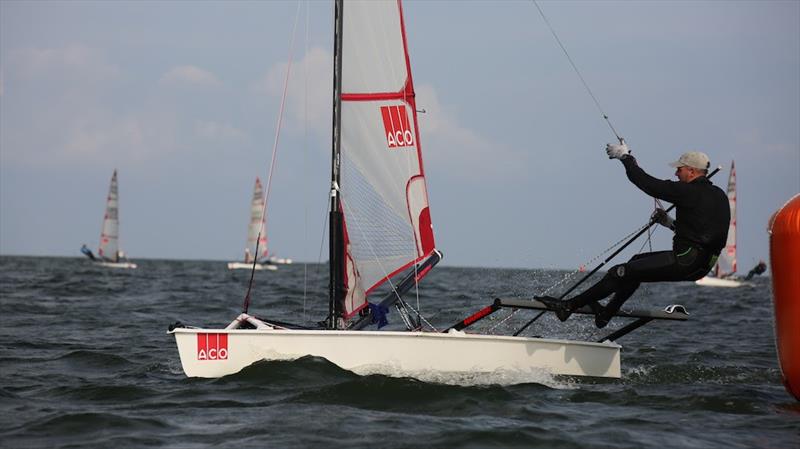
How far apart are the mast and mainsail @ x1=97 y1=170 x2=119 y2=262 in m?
54.9

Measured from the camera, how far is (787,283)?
806 centimetres

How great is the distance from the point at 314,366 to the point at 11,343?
18.8 feet

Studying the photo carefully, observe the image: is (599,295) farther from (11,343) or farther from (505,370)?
(11,343)

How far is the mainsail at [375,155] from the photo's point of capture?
9805 mm

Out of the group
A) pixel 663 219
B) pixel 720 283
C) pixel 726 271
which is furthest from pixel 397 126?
pixel 726 271

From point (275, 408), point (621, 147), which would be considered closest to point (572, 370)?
point (621, 147)

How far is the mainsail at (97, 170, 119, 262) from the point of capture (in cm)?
6243

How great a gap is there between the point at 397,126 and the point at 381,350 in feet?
8.07

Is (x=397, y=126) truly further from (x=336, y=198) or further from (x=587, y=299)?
(x=587, y=299)

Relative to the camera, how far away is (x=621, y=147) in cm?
846

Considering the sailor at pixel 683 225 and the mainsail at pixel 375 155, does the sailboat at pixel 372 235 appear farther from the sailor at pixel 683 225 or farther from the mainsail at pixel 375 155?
the sailor at pixel 683 225

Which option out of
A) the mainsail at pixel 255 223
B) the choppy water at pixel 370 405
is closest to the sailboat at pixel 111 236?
the mainsail at pixel 255 223

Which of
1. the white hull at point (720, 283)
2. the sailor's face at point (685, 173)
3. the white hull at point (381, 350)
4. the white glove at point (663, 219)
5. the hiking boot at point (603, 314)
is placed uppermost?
the sailor's face at point (685, 173)

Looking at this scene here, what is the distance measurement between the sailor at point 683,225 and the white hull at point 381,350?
0.97 metres
